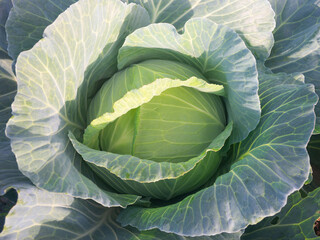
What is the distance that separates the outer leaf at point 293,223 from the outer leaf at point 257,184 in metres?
0.47

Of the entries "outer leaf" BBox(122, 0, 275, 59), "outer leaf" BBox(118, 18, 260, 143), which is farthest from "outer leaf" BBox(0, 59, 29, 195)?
"outer leaf" BBox(122, 0, 275, 59)

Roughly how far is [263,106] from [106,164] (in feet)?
2.77

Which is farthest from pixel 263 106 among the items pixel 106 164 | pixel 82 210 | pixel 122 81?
pixel 82 210

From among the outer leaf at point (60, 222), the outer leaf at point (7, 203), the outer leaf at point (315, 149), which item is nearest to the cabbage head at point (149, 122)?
the outer leaf at point (60, 222)

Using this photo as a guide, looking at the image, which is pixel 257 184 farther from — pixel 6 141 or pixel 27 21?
pixel 27 21

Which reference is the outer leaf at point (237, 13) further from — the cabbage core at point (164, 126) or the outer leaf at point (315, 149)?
the outer leaf at point (315, 149)

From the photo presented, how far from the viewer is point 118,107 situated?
1.34m

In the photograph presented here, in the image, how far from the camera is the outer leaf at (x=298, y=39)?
2.06m

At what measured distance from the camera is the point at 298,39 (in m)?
2.14

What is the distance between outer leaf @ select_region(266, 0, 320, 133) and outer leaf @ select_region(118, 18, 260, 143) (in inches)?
26.0

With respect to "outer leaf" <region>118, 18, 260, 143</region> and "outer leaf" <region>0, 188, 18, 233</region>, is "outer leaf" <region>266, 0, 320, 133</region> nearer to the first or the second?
"outer leaf" <region>118, 18, 260, 143</region>

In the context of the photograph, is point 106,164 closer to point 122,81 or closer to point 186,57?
point 122,81

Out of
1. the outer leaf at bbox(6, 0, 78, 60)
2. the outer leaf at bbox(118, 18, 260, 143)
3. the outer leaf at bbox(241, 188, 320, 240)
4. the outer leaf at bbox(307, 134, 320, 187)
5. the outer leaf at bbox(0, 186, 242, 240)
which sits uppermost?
the outer leaf at bbox(6, 0, 78, 60)

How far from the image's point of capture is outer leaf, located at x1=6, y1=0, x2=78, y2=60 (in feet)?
6.29
